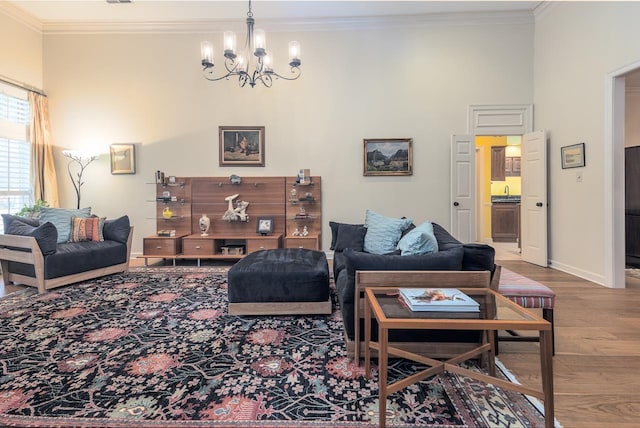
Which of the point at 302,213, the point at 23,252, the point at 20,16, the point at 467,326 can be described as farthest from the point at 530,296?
the point at 20,16

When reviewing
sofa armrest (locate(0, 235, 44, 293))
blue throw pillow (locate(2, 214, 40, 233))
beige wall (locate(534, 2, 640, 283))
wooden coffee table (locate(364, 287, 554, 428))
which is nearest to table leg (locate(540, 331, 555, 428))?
wooden coffee table (locate(364, 287, 554, 428))

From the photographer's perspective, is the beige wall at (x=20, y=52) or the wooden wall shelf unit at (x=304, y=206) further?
the wooden wall shelf unit at (x=304, y=206)

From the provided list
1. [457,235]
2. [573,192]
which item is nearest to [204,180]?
[457,235]

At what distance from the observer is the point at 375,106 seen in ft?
17.3

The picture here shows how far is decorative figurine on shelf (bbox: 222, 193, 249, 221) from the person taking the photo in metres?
5.12

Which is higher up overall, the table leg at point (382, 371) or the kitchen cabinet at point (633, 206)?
the kitchen cabinet at point (633, 206)

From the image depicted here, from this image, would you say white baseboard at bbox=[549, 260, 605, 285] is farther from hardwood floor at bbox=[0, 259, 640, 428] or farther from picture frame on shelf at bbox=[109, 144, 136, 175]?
picture frame on shelf at bbox=[109, 144, 136, 175]

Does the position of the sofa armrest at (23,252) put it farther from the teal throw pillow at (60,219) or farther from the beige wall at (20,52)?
the beige wall at (20,52)

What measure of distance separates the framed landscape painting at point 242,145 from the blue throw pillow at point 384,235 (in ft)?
8.81

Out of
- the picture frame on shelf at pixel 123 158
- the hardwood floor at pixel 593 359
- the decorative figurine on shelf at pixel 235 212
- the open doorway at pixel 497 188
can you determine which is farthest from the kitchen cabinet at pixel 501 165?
the picture frame on shelf at pixel 123 158

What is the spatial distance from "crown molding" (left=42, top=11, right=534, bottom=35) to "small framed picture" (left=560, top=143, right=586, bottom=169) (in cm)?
233

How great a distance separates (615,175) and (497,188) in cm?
446

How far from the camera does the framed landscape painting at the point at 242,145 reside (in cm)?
532

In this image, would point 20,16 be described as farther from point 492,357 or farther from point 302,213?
point 492,357
